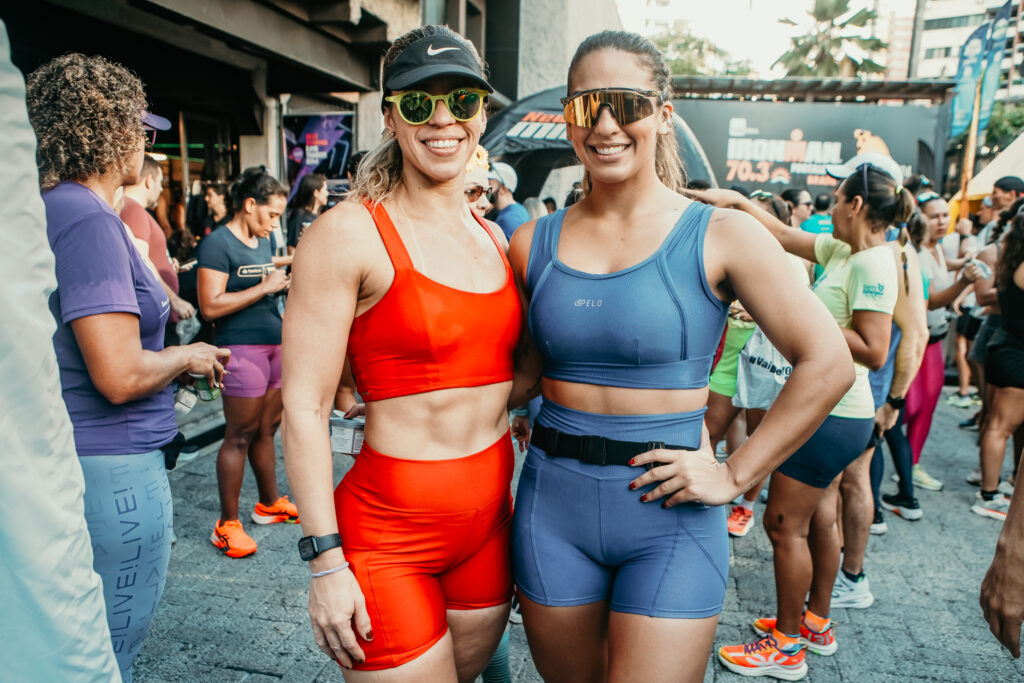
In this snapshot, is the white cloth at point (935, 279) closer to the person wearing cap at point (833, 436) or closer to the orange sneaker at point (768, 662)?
A: the person wearing cap at point (833, 436)

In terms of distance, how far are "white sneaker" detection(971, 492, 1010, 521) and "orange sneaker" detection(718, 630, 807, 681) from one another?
9.35 feet

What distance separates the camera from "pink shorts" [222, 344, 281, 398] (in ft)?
13.4

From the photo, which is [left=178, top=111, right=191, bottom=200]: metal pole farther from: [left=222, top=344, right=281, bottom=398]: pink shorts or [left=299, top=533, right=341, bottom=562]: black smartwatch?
[left=299, top=533, right=341, bottom=562]: black smartwatch

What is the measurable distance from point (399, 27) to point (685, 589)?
8.71 meters

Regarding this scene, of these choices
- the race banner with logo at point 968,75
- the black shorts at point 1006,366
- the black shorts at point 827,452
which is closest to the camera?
the black shorts at point 827,452

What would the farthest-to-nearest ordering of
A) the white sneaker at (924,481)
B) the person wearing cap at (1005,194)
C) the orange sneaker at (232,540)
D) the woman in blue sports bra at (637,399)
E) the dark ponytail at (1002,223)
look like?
the person wearing cap at (1005,194), the dark ponytail at (1002,223), the white sneaker at (924,481), the orange sneaker at (232,540), the woman in blue sports bra at (637,399)

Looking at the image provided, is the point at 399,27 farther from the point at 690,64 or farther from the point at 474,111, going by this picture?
the point at 690,64

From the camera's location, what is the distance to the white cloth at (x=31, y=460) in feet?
2.69

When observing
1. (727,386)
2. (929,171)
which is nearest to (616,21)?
(929,171)

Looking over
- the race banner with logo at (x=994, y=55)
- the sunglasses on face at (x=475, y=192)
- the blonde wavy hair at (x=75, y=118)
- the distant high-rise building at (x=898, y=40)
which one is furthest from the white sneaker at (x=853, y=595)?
the distant high-rise building at (x=898, y=40)

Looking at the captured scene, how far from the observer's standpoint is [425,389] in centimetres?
170

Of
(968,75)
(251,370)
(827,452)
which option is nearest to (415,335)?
(827,452)

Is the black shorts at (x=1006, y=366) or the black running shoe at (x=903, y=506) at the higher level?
the black shorts at (x=1006, y=366)

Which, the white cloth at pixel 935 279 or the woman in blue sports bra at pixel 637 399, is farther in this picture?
the white cloth at pixel 935 279
